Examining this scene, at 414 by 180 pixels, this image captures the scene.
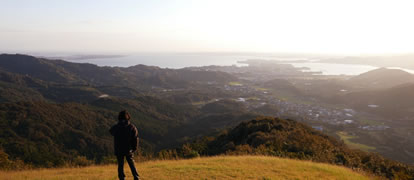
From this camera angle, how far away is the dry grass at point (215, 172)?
7.39 meters

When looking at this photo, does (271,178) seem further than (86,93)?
No

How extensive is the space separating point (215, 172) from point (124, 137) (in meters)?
3.55

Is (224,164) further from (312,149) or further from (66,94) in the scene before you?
(66,94)

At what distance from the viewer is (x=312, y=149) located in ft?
Answer: 42.8

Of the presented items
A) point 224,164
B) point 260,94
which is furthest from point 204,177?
point 260,94

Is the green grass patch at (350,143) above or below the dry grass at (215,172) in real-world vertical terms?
below

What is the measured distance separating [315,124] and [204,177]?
54.0m

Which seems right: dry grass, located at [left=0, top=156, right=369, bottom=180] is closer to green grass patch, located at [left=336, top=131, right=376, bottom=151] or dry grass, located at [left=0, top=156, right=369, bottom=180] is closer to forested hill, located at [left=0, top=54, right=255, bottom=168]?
forested hill, located at [left=0, top=54, right=255, bottom=168]

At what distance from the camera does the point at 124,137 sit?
5656mm

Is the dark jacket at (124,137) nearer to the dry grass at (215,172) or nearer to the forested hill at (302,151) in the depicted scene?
the dry grass at (215,172)

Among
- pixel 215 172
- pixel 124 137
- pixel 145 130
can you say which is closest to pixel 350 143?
pixel 145 130

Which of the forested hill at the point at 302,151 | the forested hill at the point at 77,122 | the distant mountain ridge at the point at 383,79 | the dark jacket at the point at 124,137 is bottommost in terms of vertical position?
the forested hill at the point at 77,122

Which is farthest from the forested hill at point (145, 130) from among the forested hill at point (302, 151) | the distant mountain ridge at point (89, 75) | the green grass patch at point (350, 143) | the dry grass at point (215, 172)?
the distant mountain ridge at point (89, 75)

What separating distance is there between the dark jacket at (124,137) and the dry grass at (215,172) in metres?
1.83
